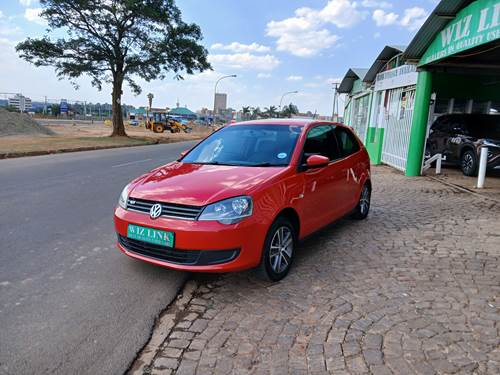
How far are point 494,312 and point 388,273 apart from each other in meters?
1.07

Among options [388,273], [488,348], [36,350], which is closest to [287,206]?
[388,273]

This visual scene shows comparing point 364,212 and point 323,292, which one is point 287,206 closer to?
point 323,292

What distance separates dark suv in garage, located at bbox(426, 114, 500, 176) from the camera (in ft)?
37.5

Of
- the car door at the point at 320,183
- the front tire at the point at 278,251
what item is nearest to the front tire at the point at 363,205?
the car door at the point at 320,183

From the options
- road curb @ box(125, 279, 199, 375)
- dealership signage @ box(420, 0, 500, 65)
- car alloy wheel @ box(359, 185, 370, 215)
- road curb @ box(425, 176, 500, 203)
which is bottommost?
road curb @ box(125, 279, 199, 375)

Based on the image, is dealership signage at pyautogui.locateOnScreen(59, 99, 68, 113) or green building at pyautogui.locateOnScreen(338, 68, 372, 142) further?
dealership signage at pyautogui.locateOnScreen(59, 99, 68, 113)

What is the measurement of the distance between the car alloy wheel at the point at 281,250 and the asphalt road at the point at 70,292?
97 centimetres

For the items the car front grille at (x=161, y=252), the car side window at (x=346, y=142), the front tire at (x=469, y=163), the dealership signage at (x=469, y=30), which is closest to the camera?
the car front grille at (x=161, y=252)

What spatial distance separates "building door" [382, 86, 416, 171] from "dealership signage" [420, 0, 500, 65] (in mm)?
2278

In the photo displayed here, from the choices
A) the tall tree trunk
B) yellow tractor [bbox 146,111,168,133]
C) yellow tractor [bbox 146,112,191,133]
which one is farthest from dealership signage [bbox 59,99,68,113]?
the tall tree trunk

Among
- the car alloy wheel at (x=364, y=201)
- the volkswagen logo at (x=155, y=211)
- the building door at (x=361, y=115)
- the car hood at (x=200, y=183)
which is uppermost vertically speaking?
the building door at (x=361, y=115)

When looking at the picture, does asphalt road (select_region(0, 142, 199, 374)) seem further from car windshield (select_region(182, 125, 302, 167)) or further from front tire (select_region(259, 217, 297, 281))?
car windshield (select_region(182, 125, 302, 167))

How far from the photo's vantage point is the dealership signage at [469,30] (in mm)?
7887

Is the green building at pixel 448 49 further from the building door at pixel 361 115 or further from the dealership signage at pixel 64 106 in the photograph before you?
the dealership signage at pixel 64 106
